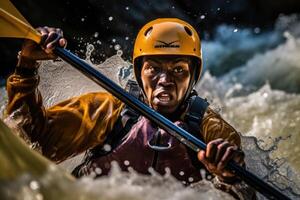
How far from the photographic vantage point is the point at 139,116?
6.50 ft

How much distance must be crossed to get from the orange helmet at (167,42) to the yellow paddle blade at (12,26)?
46 centimetres

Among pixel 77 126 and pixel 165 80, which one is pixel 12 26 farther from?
pixel 165 80

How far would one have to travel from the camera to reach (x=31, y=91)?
73.0 inches

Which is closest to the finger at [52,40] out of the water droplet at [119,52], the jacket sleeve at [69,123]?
the jacket sleeve at [69,123]

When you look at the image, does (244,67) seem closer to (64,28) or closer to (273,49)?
(273,49)

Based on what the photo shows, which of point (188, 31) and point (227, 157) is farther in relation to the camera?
point (188, 31)

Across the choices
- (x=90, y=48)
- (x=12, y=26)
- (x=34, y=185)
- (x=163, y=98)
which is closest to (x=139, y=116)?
(x=163, y=98)

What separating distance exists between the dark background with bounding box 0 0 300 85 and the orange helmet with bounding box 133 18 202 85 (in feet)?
2.28

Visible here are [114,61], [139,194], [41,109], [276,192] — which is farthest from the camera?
[114,61]

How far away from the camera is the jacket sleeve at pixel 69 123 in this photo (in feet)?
6.23

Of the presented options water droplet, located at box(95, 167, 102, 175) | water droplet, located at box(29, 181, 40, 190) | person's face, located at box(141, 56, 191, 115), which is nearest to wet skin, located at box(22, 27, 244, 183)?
person's face, located at box(141, 56, 191, 115)

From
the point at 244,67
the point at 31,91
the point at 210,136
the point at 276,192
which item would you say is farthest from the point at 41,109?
the point at 244,67

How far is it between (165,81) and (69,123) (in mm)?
382

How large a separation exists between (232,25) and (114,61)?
2.97 ft
